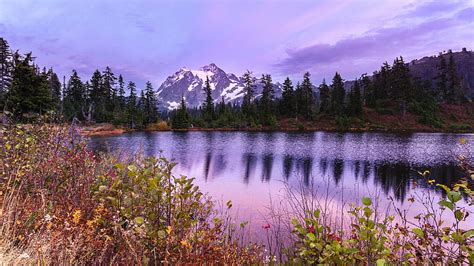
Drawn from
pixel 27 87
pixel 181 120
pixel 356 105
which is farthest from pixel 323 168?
pixel 181 120

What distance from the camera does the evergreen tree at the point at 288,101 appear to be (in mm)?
82188

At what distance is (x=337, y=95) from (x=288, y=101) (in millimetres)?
12992

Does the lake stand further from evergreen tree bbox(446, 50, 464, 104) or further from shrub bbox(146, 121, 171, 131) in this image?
evergreen tree bbox(446, 50, 464, 104)

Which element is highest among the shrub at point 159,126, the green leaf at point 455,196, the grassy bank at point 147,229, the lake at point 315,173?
the shrub at point 159,126

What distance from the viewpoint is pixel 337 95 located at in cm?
8200

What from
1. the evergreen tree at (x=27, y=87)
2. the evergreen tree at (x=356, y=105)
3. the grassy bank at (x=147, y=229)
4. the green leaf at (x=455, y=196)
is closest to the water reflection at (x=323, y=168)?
the grassy bank at (x=147, y=229)

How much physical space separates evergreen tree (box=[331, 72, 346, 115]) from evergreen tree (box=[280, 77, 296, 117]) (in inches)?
409

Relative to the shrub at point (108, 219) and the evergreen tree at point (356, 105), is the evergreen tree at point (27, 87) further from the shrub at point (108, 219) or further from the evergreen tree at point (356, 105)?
the evergreen tree at point (356, 105)

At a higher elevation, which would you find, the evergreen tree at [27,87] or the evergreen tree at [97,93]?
the evergreen tree at [97,93]

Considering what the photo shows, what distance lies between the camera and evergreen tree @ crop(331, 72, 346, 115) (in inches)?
3086

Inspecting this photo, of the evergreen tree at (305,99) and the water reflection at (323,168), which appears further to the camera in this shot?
the evergreen tree at (305,99)

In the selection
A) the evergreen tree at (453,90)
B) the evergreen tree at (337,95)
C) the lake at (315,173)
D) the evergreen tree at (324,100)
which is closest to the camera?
the lake at (315,173)

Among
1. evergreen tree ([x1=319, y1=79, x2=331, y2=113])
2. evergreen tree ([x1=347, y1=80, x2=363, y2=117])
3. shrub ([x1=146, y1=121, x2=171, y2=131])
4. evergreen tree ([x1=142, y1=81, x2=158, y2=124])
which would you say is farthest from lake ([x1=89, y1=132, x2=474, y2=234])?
evergreen tree ([x1=142, y1=81, x2=158, y2=124])

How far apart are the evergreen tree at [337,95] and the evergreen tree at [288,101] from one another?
10.4 metres
